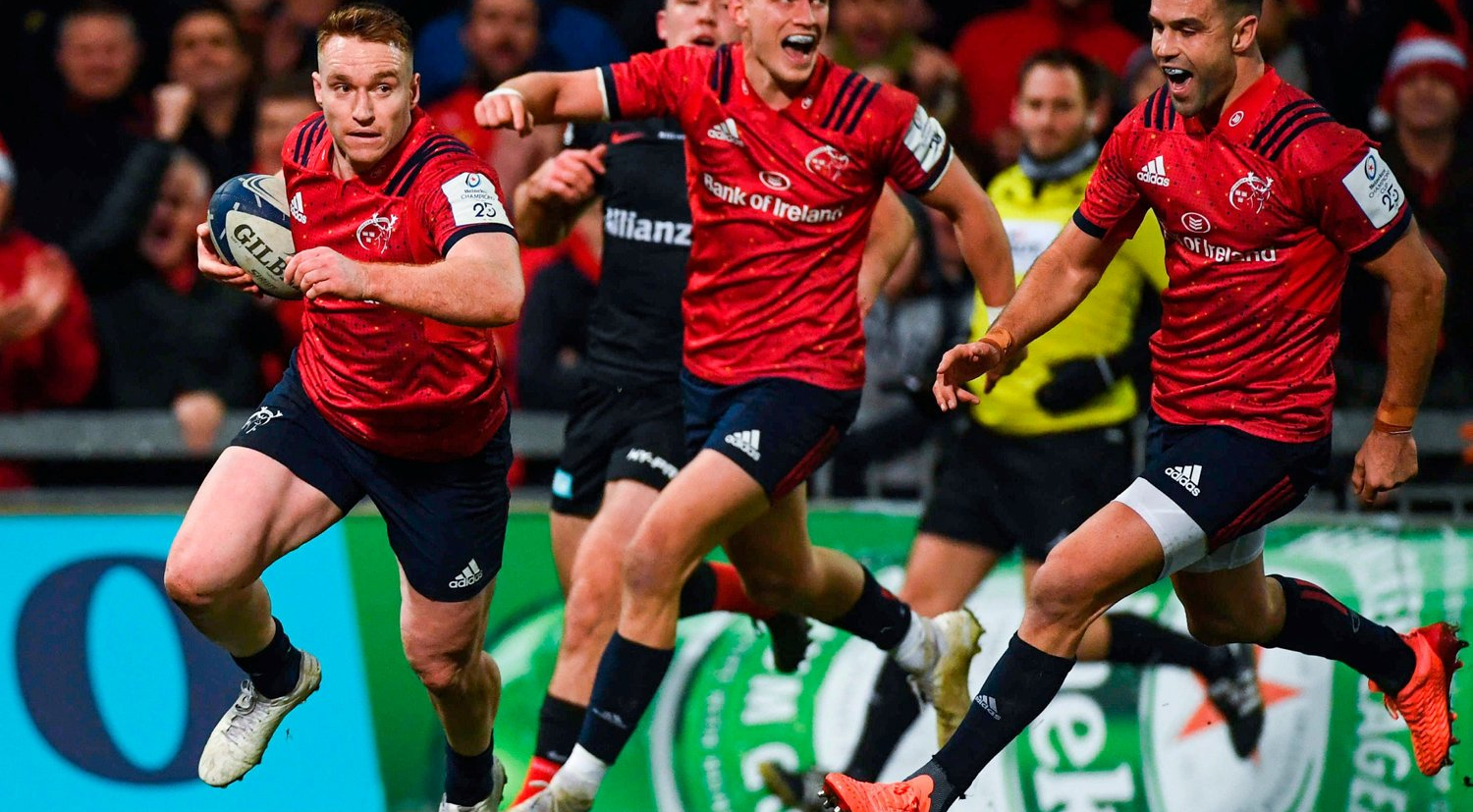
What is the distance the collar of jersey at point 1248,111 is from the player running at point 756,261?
1.07m

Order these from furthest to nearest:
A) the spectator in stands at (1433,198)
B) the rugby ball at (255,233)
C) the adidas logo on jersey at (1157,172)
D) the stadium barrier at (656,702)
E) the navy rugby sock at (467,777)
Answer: the spectator in stands at (1433,198) < the stadium barrier at (656,702) < the navy rugby sock at (467,777) < the adidas logo on jersey at (1157,172) < the rugby ball at (255,233)

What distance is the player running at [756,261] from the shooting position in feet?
20.2

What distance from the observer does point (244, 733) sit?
20.0 feet

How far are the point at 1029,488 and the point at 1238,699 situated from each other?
1138 mm

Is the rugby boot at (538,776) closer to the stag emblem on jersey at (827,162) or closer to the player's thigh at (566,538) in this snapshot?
the player's thigh at (566,538)

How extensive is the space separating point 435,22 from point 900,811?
19.5 ft

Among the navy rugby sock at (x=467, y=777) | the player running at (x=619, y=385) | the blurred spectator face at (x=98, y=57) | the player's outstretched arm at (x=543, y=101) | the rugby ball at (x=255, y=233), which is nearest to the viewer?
the rugby ball at (x=255, y=233)

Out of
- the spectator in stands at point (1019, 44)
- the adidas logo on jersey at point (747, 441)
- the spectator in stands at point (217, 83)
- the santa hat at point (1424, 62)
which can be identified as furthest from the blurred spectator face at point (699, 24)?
the santa hat at point (1424, 62)

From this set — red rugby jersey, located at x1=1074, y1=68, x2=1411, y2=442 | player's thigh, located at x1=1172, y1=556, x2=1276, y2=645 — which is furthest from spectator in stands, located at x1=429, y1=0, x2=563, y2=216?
player's thigh, located at x1=1172, y1=556, x2=1276, y2=645

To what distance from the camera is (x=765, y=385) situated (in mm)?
6340

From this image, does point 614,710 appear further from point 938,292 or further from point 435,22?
point 435,22

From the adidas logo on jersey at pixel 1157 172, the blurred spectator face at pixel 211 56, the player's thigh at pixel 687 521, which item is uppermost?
the adidas logo on jersey at pixel 1157 172

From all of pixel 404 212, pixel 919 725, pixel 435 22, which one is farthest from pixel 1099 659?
pixel 435 22

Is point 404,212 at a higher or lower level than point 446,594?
higher
